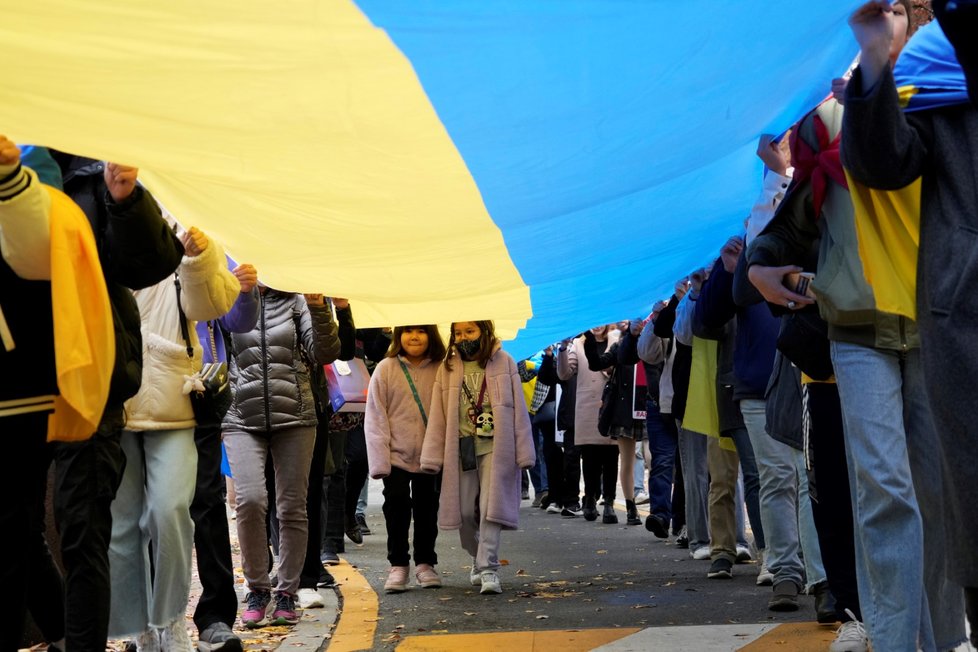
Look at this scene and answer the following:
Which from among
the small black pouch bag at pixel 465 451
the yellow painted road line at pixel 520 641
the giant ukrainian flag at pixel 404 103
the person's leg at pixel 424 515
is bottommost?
the yellow painted road line at pixel 520 641

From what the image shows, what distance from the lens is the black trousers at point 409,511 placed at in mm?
9904

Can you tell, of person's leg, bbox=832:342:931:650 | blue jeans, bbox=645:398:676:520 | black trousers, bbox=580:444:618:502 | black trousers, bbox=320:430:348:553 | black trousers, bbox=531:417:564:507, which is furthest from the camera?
black trousers, bbox=531:417:564:507

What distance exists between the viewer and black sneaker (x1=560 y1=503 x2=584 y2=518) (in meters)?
17.7

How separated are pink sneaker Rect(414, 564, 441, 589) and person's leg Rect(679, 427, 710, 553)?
2.38 metres

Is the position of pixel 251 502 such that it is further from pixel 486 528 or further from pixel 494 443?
pixel 494 443

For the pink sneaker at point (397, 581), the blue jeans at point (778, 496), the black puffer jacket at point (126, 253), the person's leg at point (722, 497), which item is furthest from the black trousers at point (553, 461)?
the black puffer jacket at point (126, 253)

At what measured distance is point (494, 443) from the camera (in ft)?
32.4

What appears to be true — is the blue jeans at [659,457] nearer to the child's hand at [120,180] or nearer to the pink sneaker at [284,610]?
the pink sneaker at [284,610]

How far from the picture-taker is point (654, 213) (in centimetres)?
696

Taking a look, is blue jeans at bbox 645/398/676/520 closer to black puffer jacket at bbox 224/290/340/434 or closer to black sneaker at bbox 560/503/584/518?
black sneaker at bbox 560/503/584/518

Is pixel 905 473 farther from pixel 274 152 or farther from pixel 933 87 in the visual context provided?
pixel 274 152

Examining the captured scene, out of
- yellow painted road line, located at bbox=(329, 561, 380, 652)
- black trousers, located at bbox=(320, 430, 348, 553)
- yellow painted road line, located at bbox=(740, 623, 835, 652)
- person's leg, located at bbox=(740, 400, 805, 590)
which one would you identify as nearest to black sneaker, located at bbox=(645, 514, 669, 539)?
black trousers, located at bbox=(320, 430, 348, 553)

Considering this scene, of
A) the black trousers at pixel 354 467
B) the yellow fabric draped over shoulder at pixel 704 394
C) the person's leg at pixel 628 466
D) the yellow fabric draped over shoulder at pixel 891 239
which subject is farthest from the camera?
the person's leg at pixel 628 466

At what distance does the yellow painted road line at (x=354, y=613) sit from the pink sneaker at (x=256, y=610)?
1.46ft
